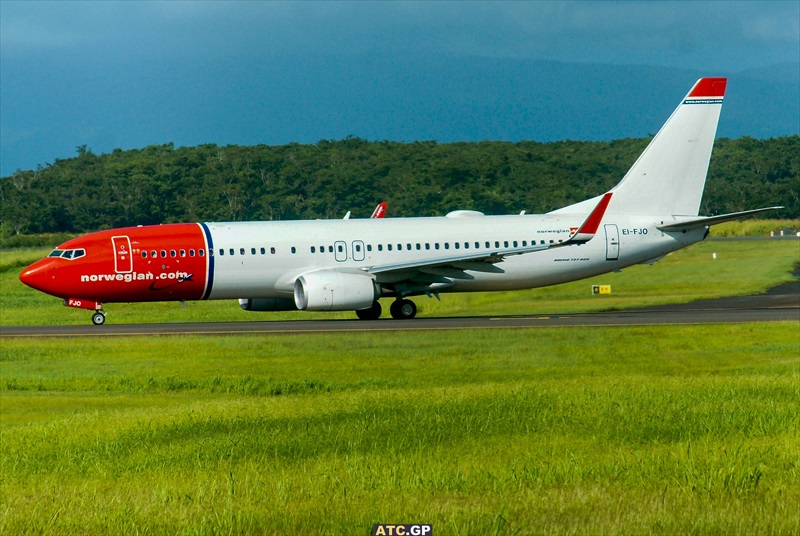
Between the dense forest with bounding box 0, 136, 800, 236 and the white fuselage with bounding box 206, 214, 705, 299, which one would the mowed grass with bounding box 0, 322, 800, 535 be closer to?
the white fuselage with bounding box 206, 214, 705, 299

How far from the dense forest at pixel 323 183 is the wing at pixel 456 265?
7571 cm

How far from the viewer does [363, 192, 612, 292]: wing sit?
37.4 meters

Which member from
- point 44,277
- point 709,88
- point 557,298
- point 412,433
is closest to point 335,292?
point 44,277

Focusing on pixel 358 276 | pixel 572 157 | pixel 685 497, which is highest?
pixel 572 157

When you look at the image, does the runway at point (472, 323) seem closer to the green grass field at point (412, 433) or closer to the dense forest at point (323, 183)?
the green grass field at point (412, 433)

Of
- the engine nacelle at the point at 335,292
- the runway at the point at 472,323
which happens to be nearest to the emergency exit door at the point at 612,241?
the runway at the point at 472,323

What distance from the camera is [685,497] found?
966 centimetres

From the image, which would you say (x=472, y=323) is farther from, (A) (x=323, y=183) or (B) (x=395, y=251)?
(A) (x=323, y=183)

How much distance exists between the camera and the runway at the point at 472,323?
110ft

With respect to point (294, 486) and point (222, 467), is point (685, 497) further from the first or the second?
point (222, 467)

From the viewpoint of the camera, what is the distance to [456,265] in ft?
124

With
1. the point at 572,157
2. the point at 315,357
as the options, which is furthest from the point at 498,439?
the point at 572,157

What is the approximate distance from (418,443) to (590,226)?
85.3 ft

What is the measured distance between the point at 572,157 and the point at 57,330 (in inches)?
4769
